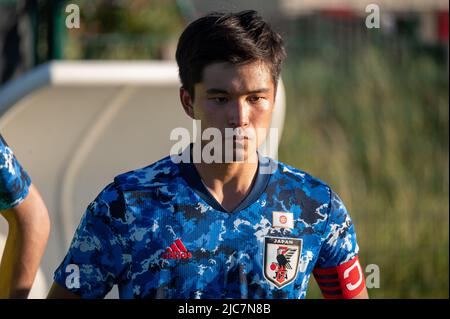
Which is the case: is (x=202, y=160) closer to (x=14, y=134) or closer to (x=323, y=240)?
(x=323, y=240)

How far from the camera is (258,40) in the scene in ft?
8.74

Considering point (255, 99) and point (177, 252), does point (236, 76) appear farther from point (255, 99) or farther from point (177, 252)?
point (177, 252)

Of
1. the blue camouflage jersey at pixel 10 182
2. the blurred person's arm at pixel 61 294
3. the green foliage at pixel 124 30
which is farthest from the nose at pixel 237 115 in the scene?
the green foliage at pixel 124 30

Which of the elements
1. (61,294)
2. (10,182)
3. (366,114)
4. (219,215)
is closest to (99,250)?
(61,294)

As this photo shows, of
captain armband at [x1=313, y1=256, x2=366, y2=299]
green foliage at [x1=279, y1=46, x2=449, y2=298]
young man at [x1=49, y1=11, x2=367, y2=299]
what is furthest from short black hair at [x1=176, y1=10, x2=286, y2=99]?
green foliage at [x1=279, y1=46, x2=449, y2=298]

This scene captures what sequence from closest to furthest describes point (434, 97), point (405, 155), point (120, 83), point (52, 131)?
point (120, 83)
point (52, 131)
point (405, 155)
point (434, 97)

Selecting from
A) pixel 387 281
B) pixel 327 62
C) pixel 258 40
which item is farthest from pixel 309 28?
pixel 258 40

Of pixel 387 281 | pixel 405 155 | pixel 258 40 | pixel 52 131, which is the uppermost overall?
pixel 258 40

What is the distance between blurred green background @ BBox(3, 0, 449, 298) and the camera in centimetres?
703

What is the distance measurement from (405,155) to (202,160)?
19.2 feet

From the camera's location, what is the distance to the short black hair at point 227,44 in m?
2.62

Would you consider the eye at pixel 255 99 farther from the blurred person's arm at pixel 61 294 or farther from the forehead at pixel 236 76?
the blurred person's arm at pixel 61 294

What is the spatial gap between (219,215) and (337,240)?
33 centimetres

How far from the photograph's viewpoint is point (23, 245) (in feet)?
9.75
